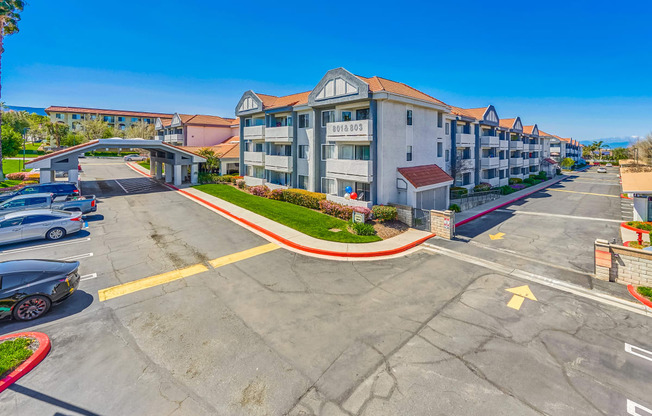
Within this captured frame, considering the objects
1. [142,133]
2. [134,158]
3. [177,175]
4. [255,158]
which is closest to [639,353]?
[255,158]

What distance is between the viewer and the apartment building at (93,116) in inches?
3494

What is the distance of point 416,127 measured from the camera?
83.8 feet

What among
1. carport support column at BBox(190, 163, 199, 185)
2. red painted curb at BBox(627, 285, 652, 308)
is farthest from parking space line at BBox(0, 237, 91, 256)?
red painted curb at BBox(627, 285, 652, 308)

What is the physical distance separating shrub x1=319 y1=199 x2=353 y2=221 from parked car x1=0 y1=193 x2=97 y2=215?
16.8 meters

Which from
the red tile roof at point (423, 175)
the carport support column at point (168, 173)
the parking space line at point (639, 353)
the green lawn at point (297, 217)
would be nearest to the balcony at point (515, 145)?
the red tile roof at point (423, 175)

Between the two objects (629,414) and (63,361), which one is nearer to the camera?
(629,414)

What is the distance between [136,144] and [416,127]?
92.4 feet

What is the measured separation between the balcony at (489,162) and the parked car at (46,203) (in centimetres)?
4149

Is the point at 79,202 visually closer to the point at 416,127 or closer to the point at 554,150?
the point at 416,127

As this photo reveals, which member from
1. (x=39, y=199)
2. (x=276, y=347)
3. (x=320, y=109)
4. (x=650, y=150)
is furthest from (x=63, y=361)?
(x=650, y=150)

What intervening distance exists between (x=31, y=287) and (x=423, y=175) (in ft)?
77.1

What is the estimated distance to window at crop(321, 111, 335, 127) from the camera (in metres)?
26.2

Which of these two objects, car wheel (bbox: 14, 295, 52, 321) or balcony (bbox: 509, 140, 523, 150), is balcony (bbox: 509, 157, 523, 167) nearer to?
balcony (bbox: 509, 140, 523, 150)

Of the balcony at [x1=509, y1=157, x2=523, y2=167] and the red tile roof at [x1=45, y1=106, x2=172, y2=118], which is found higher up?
the red tile roof at [x1=45, y1=106, x2=172, y2=118]
